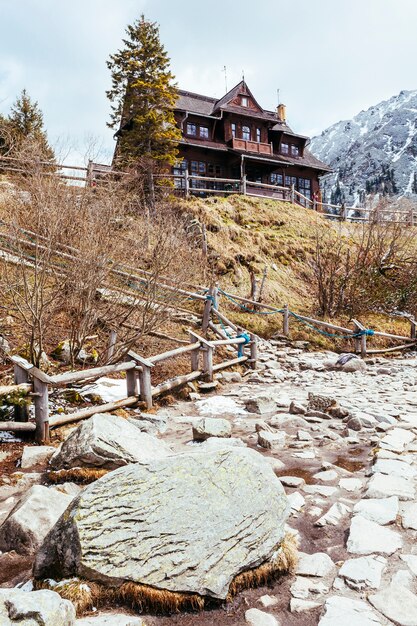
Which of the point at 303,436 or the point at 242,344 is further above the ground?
the point at 242,344

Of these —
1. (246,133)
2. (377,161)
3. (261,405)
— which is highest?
(377,161)

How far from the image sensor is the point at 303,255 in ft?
A: 66.0

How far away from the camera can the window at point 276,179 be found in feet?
107

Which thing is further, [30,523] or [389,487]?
[389,487]

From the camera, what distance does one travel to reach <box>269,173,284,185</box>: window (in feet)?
107

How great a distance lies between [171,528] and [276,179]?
3296 centimetres

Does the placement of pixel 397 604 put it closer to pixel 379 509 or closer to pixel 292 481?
pixel 379 509

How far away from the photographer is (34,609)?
6.59ft

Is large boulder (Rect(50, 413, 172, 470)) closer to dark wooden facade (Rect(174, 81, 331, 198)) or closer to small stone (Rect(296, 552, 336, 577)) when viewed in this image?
small stone (Rect(296, 552, 336, 577))

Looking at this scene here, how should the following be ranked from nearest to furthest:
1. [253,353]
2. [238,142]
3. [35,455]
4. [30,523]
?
[30,523] → [35,455] → [253,353] → [238,142]

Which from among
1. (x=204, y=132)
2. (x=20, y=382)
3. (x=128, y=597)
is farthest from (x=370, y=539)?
(x=204, y=132)

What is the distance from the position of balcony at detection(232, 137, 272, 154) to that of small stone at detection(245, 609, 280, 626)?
2995cm

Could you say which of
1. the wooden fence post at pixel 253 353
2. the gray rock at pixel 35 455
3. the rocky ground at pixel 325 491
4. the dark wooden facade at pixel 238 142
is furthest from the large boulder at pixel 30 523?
the dark wooden facade at pixel 238 142

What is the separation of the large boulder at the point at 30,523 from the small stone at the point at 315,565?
1.98 m
